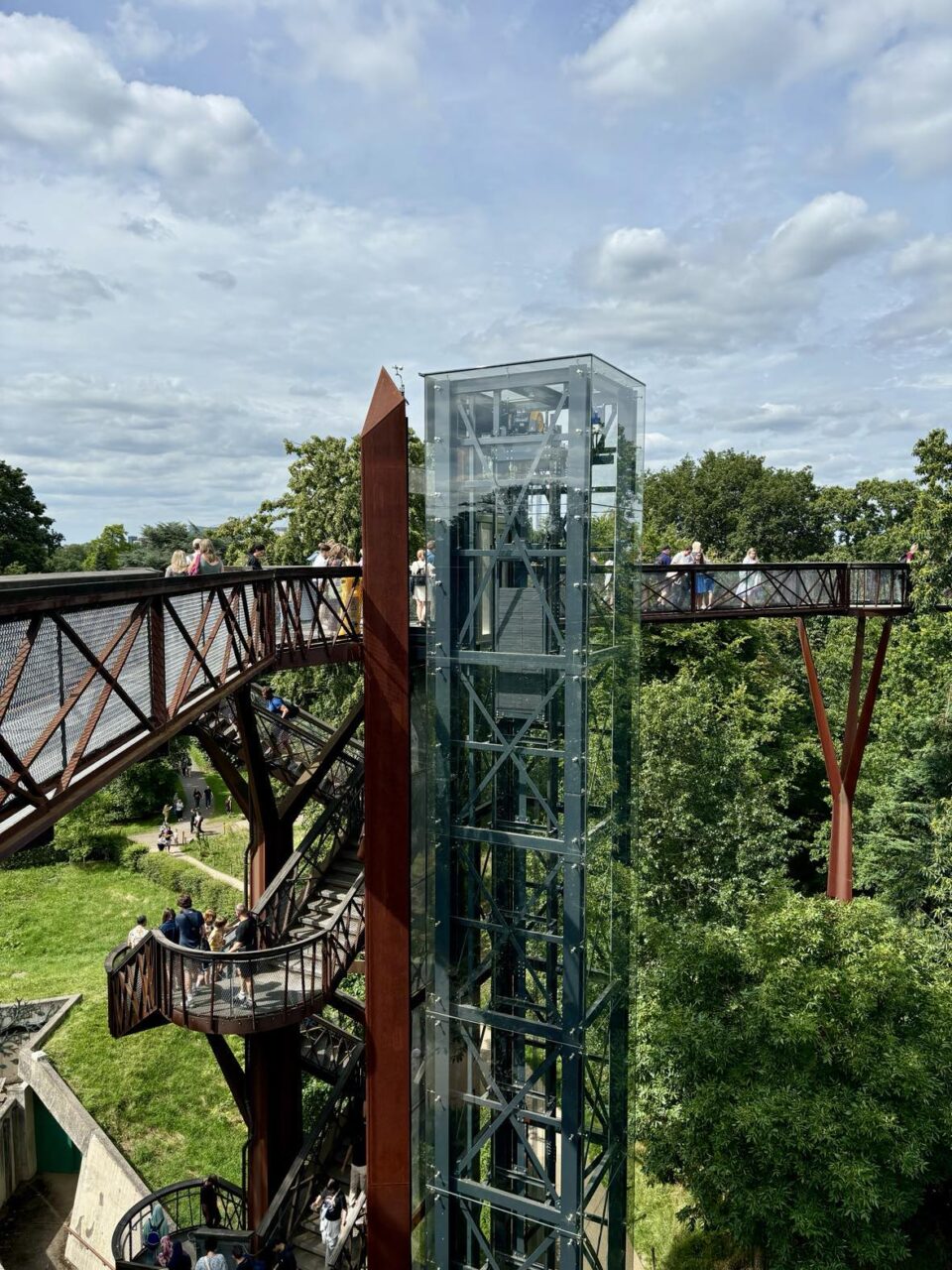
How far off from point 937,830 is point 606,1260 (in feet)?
37.6

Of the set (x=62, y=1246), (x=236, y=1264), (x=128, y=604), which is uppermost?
(x=128, y=604)

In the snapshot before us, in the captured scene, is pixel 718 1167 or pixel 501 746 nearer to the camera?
pixel 501 746

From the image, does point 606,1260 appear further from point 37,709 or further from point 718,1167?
point 37,709

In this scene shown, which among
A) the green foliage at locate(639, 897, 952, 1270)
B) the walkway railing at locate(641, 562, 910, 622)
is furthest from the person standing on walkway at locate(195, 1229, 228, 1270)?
the walkway railing at locate(641, 562, 910, 622)

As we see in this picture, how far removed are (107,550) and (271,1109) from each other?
58657mm

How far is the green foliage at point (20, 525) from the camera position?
4500 centimetres

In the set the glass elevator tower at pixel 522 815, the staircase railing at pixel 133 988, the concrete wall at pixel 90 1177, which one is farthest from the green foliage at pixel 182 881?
the glass elevator tower at pixel 522 815

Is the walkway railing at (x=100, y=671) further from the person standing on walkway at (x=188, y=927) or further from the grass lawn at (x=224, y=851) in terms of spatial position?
the grass lawn at (x=224, y=851)

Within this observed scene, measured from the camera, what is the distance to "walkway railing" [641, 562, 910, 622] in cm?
1560

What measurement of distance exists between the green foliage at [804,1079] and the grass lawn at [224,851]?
68.9ft

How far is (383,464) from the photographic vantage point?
8.57 meters

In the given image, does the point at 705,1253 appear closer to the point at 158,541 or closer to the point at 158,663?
the point at 158,663

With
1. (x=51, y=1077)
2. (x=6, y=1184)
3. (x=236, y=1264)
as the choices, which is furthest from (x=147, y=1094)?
(x=236, y=1264)

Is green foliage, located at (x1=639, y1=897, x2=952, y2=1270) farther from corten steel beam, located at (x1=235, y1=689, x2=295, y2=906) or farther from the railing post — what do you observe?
the railing post
